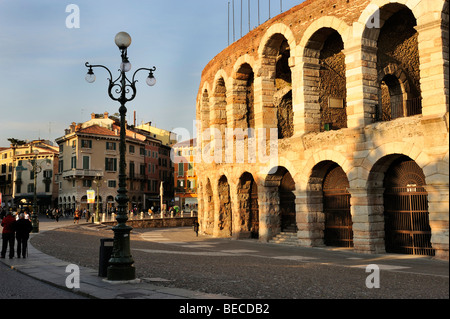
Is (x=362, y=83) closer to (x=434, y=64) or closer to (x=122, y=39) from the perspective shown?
(x=434, y=64)

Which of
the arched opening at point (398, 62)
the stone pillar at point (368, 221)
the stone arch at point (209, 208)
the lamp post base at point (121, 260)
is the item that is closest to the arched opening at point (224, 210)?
the stone arch at point (209, 208)

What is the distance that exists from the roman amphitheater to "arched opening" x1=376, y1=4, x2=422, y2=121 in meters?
0.05

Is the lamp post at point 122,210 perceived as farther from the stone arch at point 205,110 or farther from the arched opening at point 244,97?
the stone arch at point 205,110

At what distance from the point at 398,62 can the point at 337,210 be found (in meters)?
7.88

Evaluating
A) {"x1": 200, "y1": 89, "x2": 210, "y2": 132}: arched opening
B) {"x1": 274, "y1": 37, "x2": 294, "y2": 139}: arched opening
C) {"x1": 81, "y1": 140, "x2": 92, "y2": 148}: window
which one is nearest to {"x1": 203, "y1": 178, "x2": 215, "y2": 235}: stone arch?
{"x1": 200, "y1": 89, "x2": 210, "y2": 132}: arched opening

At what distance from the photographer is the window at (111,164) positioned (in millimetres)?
66688

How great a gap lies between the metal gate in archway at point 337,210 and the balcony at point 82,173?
1919 inches

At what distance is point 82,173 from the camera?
63312mm

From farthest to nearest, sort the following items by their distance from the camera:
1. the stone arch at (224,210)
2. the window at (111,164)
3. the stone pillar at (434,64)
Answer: the window at (111,164) → the stone arch at (224,210) → the stone pillar at (434,64)

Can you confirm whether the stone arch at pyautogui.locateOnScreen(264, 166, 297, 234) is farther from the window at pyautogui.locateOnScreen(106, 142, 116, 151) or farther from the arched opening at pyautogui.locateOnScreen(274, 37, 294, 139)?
the window at pyautogui.locateOnScreen(106, 142, 116, 151)

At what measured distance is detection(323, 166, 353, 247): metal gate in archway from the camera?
20.4 meters

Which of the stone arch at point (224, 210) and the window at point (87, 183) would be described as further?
the window at point (87, 183)

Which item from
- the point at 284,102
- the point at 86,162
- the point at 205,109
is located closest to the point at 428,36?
the point at 284,102
